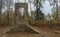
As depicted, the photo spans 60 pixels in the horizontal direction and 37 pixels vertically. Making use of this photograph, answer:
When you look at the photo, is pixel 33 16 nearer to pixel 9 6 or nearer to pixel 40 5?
pixel 40 5

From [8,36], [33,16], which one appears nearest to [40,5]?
[33,16]

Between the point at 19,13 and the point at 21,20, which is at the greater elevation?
the point at 19,13

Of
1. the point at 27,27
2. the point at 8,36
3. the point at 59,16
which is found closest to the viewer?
the point at 8,36

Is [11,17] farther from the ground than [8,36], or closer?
farther from the ground

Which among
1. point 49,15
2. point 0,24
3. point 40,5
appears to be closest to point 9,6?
point 0,24

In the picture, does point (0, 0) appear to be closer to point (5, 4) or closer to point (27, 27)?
point (5, 4)

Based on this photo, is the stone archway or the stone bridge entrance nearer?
the stone bridge entrance

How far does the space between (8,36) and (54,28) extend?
0.87 metres

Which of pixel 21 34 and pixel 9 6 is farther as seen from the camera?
pixel 9 6

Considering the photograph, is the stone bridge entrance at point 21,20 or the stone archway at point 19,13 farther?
the stone archway at point 19,13

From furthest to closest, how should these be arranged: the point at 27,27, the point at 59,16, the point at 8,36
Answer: the point at 59,16
the point at 27,27
the point at 8,36

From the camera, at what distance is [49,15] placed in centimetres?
303

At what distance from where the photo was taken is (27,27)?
2.82m

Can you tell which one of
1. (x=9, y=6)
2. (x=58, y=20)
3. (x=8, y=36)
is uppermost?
(x=9, y=6)
